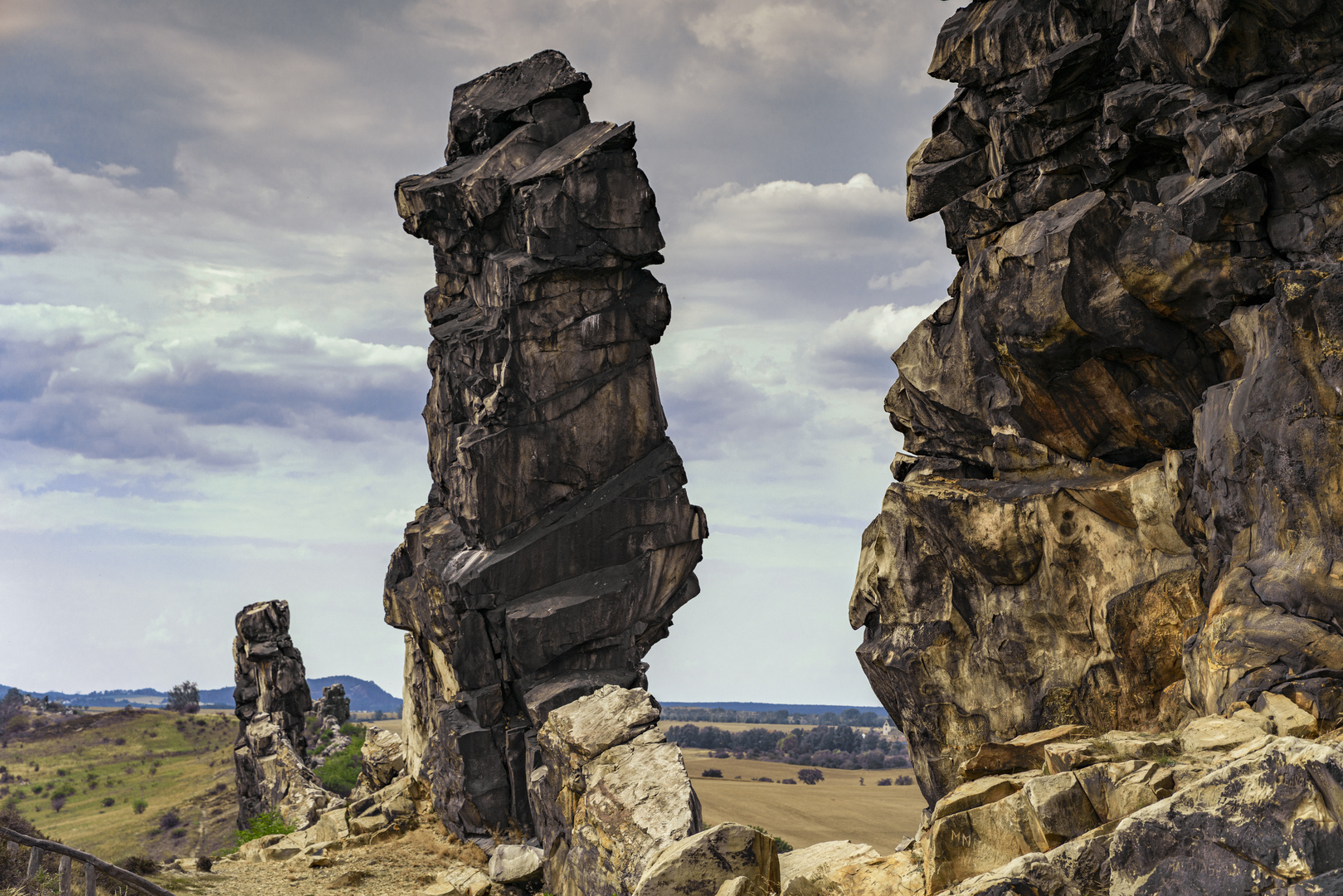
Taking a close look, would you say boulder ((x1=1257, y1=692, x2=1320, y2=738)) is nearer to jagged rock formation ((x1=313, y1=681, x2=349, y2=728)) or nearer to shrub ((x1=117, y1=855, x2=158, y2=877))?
shrub ((x1=117, y1=855, x2=158, y2=877))

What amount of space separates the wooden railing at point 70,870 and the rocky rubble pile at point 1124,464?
64.5ft

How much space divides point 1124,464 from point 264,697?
5657 cm

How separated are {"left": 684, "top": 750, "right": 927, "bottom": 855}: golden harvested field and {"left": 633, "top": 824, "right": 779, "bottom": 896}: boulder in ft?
165

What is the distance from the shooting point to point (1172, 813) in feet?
40.3

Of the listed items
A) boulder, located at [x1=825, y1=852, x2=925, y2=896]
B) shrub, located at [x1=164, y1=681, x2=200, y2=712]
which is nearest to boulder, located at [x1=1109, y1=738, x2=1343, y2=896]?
boulder, located at [x1=825, y1=852, x2=925, y2=896]

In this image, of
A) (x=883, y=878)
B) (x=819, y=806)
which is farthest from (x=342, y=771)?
(x=883, y=878)

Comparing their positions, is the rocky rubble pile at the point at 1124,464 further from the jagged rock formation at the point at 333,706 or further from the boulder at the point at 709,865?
the jagged rock formation at the point at 333,706

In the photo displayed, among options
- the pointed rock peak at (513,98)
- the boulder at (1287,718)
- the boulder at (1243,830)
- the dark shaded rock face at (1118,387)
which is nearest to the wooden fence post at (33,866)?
the boulder at (1243,830)

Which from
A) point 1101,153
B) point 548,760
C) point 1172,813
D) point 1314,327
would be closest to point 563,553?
point 548,760

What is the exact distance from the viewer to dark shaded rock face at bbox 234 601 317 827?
63.8 m

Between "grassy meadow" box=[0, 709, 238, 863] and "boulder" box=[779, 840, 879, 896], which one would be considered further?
"grassy meadow" box=[0, 709, 238, 863]

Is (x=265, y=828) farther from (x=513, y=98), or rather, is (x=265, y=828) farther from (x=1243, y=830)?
(x=1243, y=830)

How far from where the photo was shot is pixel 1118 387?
92.0 ft

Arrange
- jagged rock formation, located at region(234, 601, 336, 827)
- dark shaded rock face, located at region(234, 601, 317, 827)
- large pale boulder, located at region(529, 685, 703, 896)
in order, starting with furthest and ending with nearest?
1. dark shaded rock face, located at region(234, 601, 317, 827)
2. jagged rock formation, located at region(234, 601, 336, 827)
3. large pale boulder, located at region(529, 685, 703, 896)
